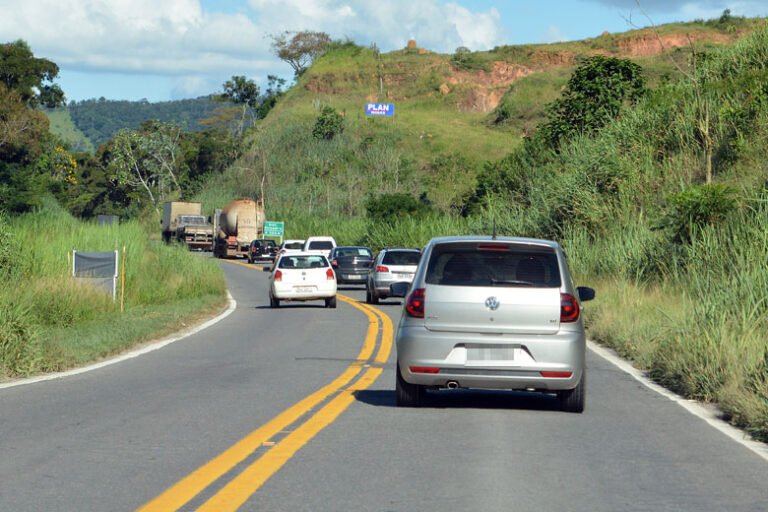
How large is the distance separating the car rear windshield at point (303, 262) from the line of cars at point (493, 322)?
20.9 metres

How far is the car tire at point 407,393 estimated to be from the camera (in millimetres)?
12266

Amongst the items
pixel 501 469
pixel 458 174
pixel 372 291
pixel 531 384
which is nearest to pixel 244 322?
pixel 372 291

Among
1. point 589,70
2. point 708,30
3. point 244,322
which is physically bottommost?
point 244,322

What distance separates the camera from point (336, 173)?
109000mm

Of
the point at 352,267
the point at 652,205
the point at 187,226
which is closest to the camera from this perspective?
the point at 652,205

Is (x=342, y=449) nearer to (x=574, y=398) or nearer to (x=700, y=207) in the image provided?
(x=574, y=398)

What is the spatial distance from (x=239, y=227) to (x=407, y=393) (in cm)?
6660

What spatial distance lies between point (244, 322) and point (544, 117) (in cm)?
9941

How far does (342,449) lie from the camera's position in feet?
31.3

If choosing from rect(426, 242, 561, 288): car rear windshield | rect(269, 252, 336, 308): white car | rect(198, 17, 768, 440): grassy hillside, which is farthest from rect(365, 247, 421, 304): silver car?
rect(426, 242, 561, 288): car rear windshield

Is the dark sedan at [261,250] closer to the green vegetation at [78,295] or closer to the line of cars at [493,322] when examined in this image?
the green vegetation at [78,295]

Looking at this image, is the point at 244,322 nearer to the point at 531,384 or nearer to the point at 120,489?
the point at 531,384

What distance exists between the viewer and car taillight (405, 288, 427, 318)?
11.9 m

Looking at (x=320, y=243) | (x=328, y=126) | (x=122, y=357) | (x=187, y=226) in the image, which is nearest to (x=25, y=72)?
(x=187, y=226)
